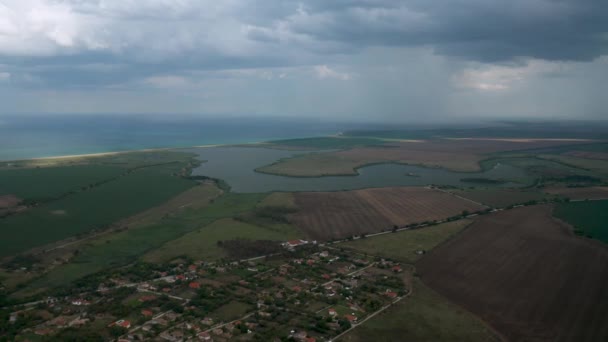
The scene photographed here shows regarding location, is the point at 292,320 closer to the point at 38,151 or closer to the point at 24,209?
the point at 24,209

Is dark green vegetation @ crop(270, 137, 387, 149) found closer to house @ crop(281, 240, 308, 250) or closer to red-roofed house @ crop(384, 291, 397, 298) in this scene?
house @ crop(281, 240, 308, 250)

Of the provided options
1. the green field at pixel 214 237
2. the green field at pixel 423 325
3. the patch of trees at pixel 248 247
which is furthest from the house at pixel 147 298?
the green field at pixel 423 325

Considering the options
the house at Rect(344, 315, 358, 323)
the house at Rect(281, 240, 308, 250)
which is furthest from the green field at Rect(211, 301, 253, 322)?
the house at Rect(281, 240, 308, 250)

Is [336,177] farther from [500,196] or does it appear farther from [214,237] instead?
[214,237]

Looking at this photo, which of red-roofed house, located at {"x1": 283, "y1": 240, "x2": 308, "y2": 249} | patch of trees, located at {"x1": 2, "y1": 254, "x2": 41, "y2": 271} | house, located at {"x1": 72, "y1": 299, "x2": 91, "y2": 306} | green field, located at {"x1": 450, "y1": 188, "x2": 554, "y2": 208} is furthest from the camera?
green field, located at {"x1": 450, "y1": 188, "x2": 554, "y2": 208}

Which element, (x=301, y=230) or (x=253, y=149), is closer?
(x=301, y=230)

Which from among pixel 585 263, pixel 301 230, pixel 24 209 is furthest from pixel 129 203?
pixel 585 263
